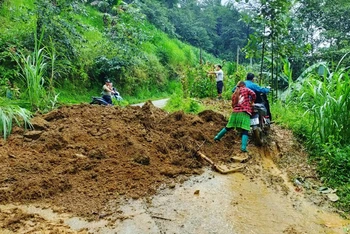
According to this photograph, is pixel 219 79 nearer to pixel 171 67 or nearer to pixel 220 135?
pixel 220 135

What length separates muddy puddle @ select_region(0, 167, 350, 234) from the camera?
3.05 meters

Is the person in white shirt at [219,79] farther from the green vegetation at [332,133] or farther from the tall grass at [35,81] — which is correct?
the tall grass at [35,81]

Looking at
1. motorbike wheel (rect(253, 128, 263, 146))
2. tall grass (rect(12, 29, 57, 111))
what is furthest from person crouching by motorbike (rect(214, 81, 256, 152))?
tall grass (rect(12, 29, 57, 111))

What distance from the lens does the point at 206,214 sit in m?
3.37

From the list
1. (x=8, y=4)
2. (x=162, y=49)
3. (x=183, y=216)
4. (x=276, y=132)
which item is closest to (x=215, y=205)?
(x=183, y=216)

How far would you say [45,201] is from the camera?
135 inches

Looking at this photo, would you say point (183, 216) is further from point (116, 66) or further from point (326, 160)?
point (116, 66)

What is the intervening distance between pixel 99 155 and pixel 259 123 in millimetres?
2594

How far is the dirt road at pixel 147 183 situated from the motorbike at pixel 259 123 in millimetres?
148

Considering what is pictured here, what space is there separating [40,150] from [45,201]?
3.97 ft

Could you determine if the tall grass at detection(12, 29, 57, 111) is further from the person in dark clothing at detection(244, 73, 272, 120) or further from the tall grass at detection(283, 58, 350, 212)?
the tall grass at detection(283, 58, 350, 212)

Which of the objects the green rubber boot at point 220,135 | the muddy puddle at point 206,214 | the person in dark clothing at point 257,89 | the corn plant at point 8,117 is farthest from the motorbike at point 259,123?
the corn plant at point 8,117

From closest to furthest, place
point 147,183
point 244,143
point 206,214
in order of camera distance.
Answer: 1. point 206,214
2. point 147,183
3. point 244,143

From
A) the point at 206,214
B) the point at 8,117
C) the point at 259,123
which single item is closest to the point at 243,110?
the point at 259,123
